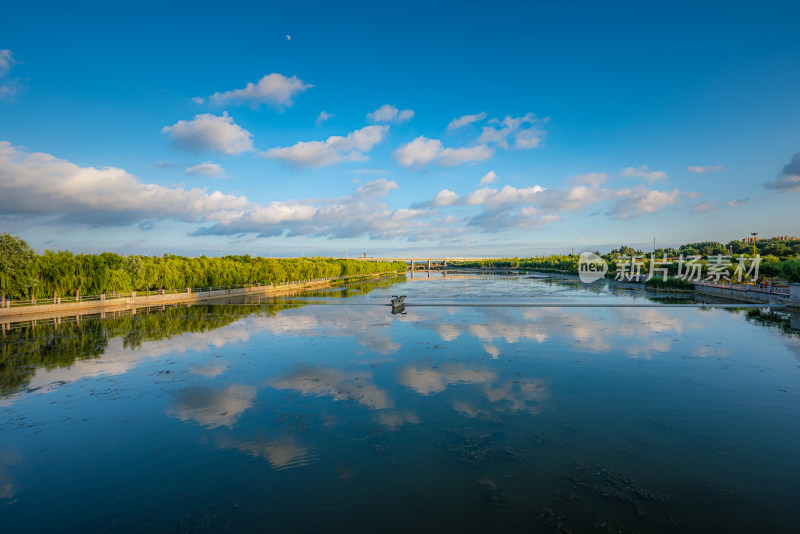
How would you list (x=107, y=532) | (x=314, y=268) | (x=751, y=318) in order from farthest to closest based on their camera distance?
(x=314, y=268) < (x=751, y=318) < (x=107, y=532)

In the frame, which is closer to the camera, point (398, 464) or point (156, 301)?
point (398, 464)

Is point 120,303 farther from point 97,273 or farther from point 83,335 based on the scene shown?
point 83,335

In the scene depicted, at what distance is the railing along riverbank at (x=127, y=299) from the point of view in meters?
36.5

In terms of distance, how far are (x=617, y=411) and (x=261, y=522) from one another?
36.3 ft

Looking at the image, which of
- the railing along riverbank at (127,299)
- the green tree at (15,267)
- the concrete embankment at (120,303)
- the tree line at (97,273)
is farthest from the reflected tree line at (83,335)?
the green tree at (15,267)

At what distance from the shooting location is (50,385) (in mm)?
15914

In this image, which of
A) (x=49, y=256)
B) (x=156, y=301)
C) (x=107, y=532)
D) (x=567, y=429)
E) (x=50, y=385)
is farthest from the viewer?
(x=156, y=301)

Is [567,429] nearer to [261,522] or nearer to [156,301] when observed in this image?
Result: [261,522]

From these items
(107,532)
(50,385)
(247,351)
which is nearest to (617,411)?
(107,532)

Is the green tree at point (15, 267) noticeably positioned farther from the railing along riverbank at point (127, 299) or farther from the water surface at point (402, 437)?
the water surface at point (402, 437)

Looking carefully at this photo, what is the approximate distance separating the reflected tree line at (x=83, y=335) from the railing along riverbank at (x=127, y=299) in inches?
193

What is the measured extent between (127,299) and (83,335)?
21714 millimetres

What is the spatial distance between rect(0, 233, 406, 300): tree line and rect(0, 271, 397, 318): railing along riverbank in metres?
0.82

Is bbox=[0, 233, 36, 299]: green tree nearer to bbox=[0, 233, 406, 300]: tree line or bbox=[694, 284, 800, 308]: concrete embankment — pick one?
bbox=[0, 233, 406, 300]: tree line
